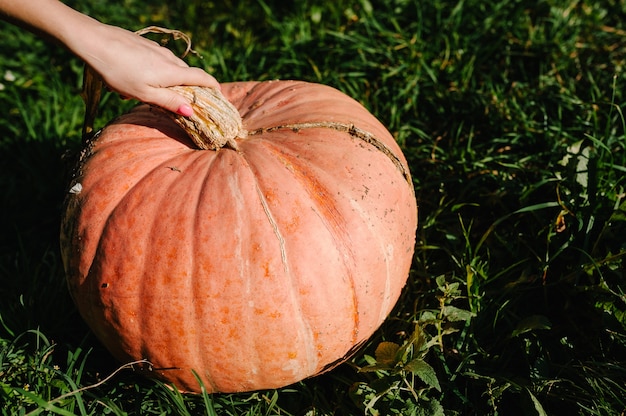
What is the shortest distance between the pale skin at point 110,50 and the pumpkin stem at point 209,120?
0.08 m

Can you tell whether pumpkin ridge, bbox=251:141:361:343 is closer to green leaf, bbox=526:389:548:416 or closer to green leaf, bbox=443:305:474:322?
green leaf, bbox=443:305:474:322

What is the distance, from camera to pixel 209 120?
2.15 meters

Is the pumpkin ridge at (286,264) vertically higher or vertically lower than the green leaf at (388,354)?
higher

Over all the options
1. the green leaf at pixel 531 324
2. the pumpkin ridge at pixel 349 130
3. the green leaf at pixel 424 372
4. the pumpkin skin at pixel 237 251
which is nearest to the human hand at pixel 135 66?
the pumpkin skin at pixel 237 251

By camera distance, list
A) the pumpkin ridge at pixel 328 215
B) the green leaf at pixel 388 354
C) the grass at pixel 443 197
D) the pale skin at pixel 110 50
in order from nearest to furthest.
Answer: the pale skin at pixel 110 50, the pumpkin ridge at pixel 328 215, the green leaf at pixel 388 354, the grass at pixel 443 197

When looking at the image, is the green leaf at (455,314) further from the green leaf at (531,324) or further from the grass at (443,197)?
the green leaf at (531,324)

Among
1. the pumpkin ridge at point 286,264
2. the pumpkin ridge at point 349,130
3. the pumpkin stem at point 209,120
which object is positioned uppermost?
the pumpkin stem at point 209,120

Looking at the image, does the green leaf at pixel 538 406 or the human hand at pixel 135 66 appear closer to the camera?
the human hand at pixel 135 66

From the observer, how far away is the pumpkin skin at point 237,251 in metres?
1.92

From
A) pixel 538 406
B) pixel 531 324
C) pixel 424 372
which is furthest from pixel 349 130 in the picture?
pixel 538 406

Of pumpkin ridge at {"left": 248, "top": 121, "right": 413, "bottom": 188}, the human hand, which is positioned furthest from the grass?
the human hand

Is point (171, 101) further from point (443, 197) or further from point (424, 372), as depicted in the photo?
point (443, 197)

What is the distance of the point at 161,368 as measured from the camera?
82.1 inches

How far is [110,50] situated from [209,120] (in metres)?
0.44
